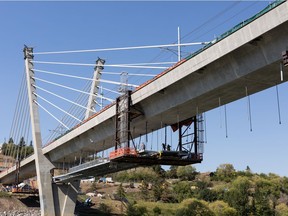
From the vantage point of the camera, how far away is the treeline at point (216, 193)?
72500mm

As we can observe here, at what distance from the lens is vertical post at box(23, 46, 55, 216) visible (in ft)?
160

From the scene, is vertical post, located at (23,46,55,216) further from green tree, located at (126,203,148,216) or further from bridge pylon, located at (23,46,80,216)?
green tree, located at (126,203,148,216)

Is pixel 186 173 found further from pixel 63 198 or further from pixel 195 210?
pixel 63 198

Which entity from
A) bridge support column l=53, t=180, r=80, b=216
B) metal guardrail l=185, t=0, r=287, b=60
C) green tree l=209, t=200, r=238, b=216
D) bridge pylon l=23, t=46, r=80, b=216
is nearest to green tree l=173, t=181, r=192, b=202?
green tree l=209, t=200, r=238, b=216

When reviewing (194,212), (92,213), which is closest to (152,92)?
(92,213)

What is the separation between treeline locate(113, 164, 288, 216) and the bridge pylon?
606 inches

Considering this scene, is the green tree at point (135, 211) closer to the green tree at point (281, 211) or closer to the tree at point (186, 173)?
the green tree at point (281, 211)

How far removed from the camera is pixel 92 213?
6147cm

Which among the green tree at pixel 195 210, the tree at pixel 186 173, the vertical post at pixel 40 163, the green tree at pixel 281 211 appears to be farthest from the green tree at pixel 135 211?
the tree at pixel 186 173

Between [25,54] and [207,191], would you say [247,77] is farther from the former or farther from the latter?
[207,191]

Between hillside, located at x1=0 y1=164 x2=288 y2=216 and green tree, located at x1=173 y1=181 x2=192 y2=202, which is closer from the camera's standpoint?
hillside, located at x1=0 y1=164 x2=288 y2=216

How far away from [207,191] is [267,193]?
48.1 ft

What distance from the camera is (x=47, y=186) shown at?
49.1 meters

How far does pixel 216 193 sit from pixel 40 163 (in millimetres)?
62294
